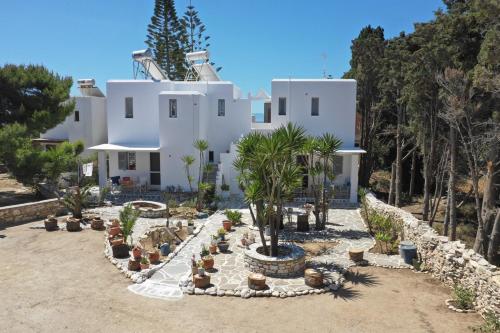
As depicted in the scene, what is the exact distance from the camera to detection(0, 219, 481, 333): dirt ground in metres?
8.76

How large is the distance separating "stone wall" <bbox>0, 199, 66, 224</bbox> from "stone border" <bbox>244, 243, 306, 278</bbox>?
11.6 m

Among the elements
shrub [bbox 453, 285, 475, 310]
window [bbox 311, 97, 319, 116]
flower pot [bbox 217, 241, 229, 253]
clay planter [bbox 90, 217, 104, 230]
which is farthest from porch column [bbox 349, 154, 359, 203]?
clay planter [bbox 90, 217, 104, 230]

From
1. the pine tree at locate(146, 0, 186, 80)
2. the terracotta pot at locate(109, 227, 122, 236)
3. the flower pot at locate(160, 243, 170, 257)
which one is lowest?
the flower pot at locate(160, 243, 170, 257)

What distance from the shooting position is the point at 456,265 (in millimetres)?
10594

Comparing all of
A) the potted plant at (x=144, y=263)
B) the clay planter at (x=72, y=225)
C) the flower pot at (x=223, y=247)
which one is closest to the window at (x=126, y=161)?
the clay planter at (x=72, y=225)

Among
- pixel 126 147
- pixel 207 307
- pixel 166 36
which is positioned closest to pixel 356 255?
pixel 207 307

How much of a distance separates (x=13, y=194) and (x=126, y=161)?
677 centimetres

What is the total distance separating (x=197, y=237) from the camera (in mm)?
15219

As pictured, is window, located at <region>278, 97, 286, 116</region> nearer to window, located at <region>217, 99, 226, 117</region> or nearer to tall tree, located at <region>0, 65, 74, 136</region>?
window, located at <region>217, 99, 226, 117</region>

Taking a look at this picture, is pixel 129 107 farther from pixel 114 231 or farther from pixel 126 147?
pixel 114 231

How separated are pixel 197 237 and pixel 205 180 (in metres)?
8.56

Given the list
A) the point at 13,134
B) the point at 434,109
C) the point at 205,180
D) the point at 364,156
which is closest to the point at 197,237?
the point at 205,180

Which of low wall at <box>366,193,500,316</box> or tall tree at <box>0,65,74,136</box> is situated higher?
tall tree at <box>0,65,74,136</box>

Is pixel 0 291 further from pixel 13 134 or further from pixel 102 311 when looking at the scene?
pixel 13 134
